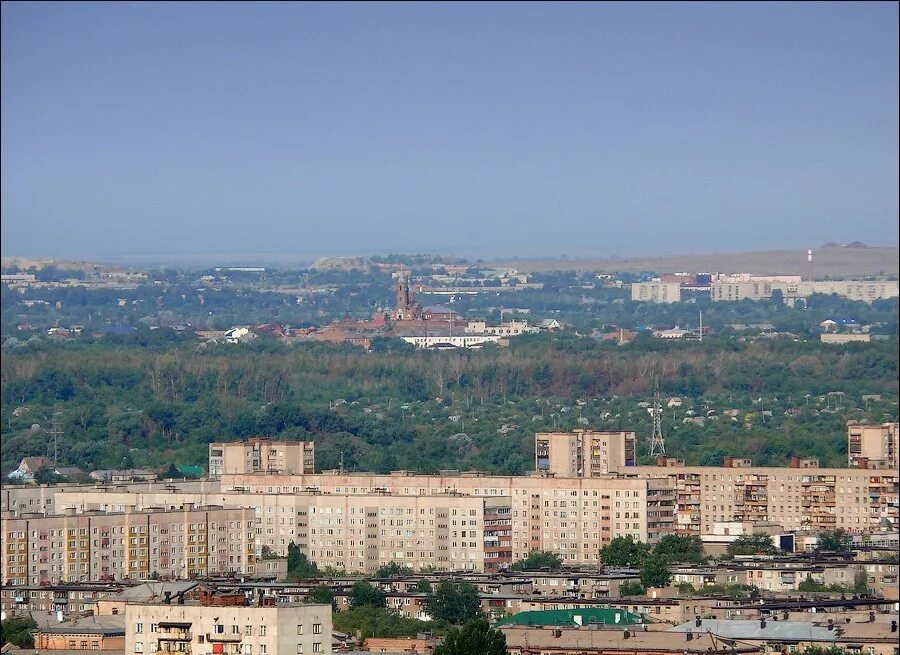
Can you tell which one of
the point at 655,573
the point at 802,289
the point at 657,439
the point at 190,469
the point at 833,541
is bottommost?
the point at 802,289

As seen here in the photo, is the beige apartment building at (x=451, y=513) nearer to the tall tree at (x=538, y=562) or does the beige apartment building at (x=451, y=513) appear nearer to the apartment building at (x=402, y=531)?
the apartment building at (x=402, y=531)

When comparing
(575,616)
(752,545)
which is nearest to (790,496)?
(752,545)

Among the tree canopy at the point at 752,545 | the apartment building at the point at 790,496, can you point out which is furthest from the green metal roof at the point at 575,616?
the apartment building at the point at 790,496

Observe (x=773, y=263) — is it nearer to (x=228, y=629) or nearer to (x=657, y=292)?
(x=657, y=292)

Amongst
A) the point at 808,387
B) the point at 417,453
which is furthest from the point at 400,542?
the point at 808,387

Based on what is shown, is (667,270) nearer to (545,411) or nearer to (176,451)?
(545,411)
